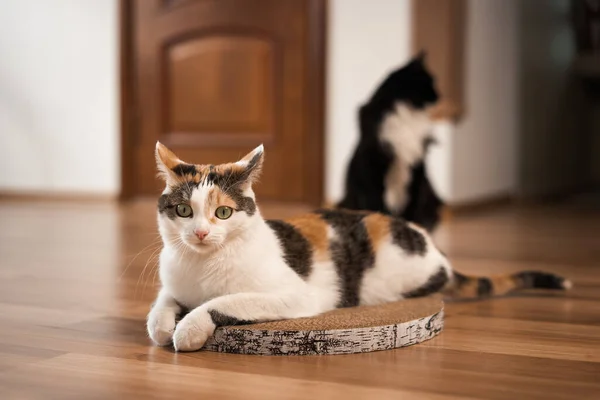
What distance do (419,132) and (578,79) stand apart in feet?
13.9

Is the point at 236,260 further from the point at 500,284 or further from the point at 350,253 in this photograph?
the point at 500,284

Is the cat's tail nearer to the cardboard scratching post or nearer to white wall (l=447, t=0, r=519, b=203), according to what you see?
the cardboard scratching post

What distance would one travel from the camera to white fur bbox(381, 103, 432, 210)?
2863 millimetres

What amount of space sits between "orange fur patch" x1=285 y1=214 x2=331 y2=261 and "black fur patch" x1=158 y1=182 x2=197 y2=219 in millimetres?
364

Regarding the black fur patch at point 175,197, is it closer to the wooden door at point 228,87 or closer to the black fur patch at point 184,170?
the black fur patch at point 184,170

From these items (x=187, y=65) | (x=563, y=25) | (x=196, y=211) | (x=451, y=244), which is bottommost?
(x=451, y=244)

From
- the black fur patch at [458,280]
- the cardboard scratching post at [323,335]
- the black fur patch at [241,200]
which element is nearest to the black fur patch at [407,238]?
the black fur patch at [458,280]

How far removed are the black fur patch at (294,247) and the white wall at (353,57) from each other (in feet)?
8.61

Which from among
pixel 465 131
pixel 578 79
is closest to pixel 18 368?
pixel 465 131

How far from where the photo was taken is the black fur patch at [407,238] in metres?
1.99

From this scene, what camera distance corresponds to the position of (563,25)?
661cm

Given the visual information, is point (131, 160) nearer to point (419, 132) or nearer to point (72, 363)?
point (419, 132)

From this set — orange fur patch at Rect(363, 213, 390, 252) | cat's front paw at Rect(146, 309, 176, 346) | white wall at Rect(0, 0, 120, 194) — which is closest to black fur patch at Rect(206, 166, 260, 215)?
cat's front paw at Rect(146, 309, 176, 346)

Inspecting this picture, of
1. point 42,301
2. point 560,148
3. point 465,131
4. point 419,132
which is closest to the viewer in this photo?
point 42,301
